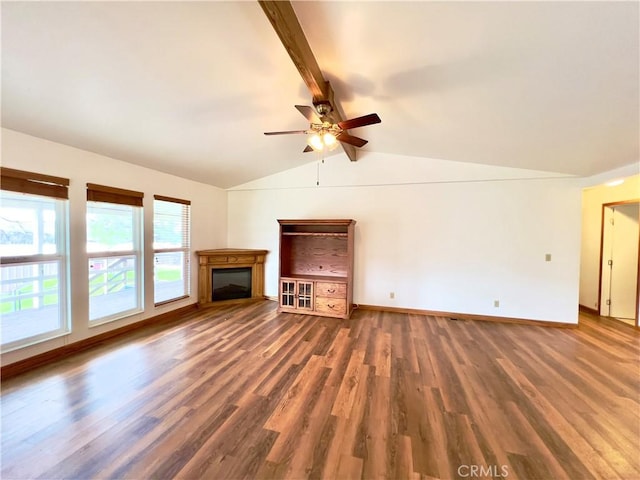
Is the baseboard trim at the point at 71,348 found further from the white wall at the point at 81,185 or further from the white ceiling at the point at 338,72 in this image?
the white ceiling at the point at 338,72

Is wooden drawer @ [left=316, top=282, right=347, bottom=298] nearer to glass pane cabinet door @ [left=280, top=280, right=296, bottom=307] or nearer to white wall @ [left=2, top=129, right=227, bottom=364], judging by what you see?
glass pane cabinet door @ [left=280, top=280, right=296, bottom=307]

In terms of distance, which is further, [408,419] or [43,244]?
[43,244]

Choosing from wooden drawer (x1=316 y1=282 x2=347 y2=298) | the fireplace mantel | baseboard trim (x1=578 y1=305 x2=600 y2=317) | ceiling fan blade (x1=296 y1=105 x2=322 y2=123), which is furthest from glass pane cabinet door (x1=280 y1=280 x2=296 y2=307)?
baseboard trim (x1=578 y1=305 x2=600 y2=317)

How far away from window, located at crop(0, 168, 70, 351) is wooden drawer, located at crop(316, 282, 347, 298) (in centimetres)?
337

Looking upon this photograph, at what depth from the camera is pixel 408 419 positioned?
6.52 ft

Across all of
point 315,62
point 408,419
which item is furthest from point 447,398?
point 315,62

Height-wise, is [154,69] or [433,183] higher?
[154,69]

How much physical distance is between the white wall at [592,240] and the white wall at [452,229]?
127 centimetres

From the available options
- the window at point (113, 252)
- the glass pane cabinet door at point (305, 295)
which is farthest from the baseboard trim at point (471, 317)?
the window at point (113, 252)

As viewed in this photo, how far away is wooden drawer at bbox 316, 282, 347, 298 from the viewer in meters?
4.47

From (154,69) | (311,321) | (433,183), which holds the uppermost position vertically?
(154,69)

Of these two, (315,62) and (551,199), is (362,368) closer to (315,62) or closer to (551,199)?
(315,62)

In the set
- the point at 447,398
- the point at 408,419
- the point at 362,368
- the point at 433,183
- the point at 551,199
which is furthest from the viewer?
the point at 433,183

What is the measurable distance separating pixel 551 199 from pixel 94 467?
607cm
